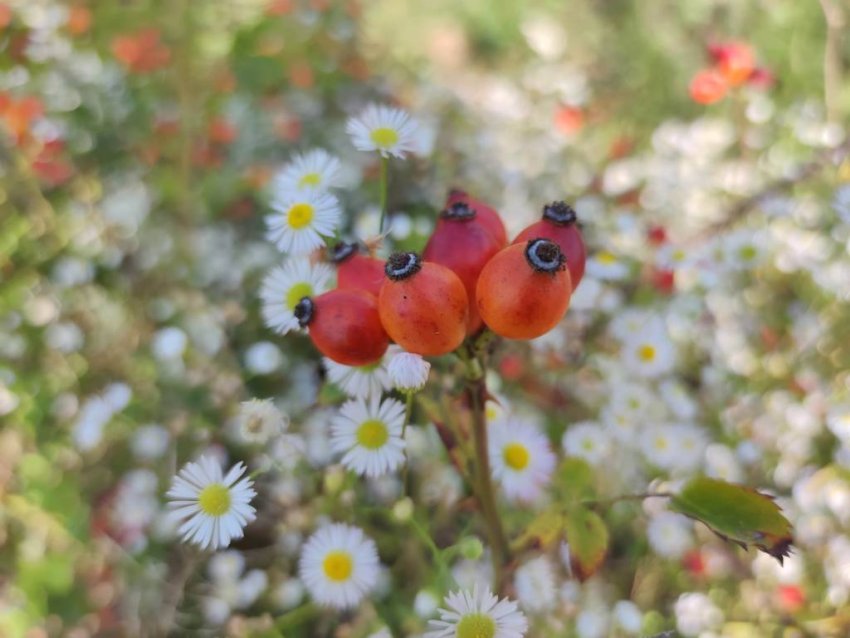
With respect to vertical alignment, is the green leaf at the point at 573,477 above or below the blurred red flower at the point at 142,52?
below

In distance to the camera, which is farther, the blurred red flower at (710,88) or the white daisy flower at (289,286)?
the blurred red flower at (710,88)

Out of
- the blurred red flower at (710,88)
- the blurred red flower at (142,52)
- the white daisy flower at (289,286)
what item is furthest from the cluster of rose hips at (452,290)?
the blurred red flower at (142,52)

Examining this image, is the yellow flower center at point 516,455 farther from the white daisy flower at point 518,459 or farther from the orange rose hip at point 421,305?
the orange rose hip at point 421,305

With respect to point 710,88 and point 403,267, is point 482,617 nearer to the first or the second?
point 403,267

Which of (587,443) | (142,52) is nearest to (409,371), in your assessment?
(587,443)

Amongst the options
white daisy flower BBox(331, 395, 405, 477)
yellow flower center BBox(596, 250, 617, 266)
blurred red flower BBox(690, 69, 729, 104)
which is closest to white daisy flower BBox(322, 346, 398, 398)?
white daisy flower BBox(331, 395, 405, 477)

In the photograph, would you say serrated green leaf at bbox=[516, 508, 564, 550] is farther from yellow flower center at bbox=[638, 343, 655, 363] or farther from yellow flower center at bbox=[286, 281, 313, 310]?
yellow flower center at bbox=[638, 343, 655, 363]
